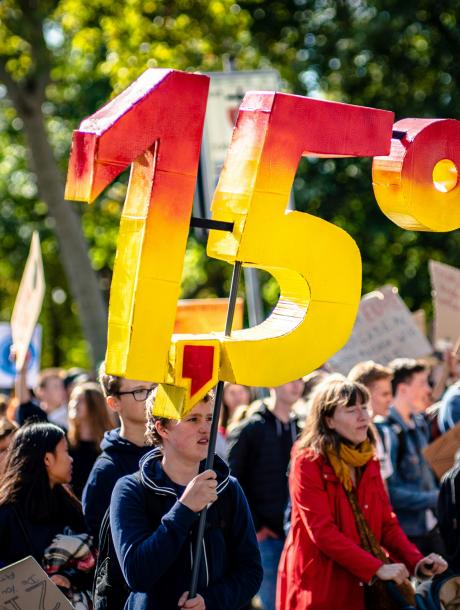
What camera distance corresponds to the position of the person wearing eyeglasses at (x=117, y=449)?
5.01m

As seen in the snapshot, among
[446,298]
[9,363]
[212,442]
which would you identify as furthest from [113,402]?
[9,363]

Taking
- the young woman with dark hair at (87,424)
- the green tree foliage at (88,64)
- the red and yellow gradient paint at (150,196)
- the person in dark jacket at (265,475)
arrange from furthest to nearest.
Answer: the green tree foliage at (88,64)
the person in dark jacket at (265,475)
the young woman with dark hair at (87,424)
the red and yellow gradient paint at (150,196)

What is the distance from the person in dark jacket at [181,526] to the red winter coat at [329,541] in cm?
101

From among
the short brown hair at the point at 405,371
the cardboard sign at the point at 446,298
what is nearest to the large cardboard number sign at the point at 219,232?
the short brown hair at the point at 405,371

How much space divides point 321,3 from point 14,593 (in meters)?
15.0

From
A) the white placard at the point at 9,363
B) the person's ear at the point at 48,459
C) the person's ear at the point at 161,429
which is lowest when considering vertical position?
the white placard at the point at 9,363

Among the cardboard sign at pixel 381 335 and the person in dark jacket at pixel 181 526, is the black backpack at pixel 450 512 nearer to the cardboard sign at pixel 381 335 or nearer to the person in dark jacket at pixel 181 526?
the person in dark jacket at pixel 181 526

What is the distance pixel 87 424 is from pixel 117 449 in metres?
1.69

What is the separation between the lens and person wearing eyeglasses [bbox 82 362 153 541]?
5.01 m

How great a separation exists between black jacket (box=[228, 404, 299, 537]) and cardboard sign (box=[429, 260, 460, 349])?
3.14 metres

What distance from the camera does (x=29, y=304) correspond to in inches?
330

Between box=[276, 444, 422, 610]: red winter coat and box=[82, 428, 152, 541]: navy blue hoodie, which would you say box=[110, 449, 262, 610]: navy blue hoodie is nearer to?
box=[82, 428, 152, 541]: navy blue hoodie

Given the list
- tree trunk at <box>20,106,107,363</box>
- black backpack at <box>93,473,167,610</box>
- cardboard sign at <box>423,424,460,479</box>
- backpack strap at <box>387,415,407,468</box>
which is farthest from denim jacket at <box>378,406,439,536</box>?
tree trunk at <box>20,106,107,363</box>

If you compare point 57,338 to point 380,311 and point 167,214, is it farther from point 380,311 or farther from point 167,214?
point 167,214
